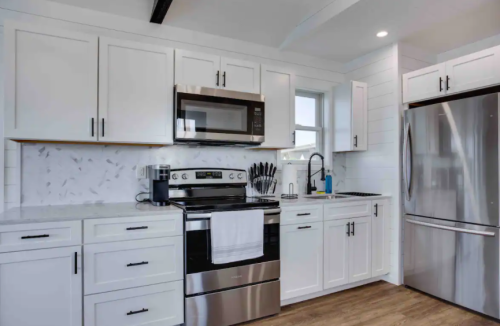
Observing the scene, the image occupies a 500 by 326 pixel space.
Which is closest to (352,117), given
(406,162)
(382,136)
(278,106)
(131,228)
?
(382,136)

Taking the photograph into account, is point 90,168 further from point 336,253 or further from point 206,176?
point 336,253

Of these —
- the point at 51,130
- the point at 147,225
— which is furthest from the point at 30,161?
the point at 147,225

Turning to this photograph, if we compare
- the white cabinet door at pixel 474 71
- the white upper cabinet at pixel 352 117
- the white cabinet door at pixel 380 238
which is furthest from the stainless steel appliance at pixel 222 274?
the white cabinet door at pixel 474 71

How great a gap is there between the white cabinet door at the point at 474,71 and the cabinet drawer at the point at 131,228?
2671 millimetres

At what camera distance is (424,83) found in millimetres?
3008

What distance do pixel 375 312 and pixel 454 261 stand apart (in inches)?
32.6

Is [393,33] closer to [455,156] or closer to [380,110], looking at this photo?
[380,110]

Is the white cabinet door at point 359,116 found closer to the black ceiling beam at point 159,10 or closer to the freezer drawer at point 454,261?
the freezer drawer at point 454,261

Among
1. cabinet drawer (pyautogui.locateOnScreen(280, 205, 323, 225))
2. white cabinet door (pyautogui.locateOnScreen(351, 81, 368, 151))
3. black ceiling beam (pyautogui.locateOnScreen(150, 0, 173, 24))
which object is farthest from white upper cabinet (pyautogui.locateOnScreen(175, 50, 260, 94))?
white cabinet door (pyautogui.locateOnScreen(351, 81, 368, 151))

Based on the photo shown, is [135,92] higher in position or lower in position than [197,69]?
lower

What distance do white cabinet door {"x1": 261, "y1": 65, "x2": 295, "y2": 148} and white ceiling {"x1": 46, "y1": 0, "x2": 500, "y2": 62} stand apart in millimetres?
462

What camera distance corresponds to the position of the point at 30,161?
2.33 meters

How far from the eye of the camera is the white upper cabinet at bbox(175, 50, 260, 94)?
2518 millimetres

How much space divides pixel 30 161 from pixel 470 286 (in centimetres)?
367
